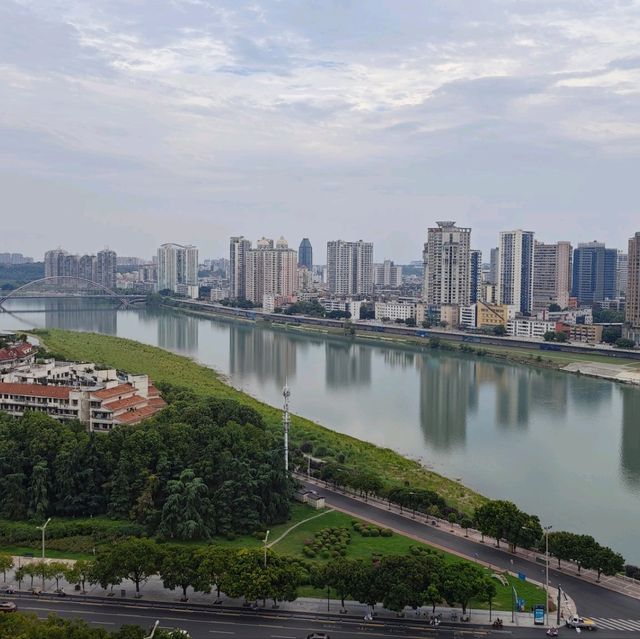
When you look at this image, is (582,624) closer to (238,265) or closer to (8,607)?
(8,607)

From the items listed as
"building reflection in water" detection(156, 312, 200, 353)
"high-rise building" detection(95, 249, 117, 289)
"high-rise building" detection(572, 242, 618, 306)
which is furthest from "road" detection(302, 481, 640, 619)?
"high-rise building" detection(95, 249, 117, 289)

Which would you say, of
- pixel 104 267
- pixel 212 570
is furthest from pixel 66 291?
pixel 212 570

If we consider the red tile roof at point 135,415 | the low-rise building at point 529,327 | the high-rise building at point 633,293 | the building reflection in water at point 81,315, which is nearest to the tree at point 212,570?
the red tile roof at point 135,415

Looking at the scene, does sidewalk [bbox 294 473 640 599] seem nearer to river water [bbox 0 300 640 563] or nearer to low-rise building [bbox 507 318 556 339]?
river water [bbox 0 300 640 563]

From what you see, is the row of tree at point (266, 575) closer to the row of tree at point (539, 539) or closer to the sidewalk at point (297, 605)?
the sidewalk at point (297, 605)

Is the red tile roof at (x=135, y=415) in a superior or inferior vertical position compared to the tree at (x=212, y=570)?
superior

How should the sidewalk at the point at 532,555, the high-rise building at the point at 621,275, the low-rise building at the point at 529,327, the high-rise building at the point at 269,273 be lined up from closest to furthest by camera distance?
the sidewalk at the point at 532,555 < the low-rise building at the point at 529,327 < the high-rise building at the point at 269,273 < the high-rise building at the point at 621,275

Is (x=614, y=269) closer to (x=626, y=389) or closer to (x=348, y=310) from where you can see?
(x=348, y=310)
